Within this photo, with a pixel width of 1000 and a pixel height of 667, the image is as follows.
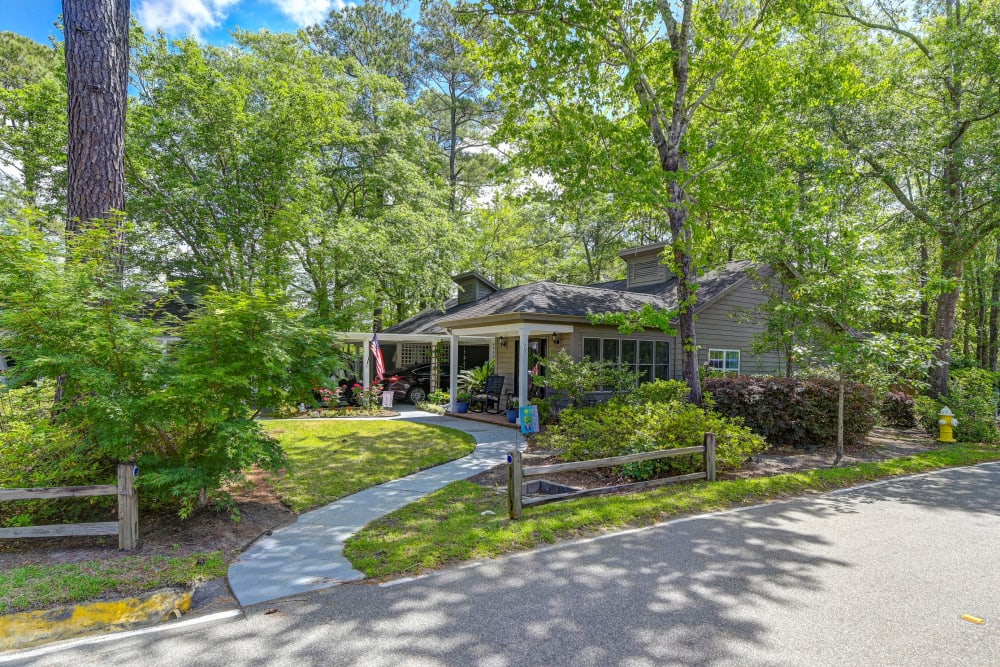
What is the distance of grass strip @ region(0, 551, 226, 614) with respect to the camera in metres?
3.79

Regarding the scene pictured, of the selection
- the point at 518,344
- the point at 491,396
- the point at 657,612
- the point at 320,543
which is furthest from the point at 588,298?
the point at 657,612

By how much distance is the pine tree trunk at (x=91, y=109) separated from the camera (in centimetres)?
618

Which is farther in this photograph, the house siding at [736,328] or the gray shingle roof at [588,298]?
the house siding at [736,328]

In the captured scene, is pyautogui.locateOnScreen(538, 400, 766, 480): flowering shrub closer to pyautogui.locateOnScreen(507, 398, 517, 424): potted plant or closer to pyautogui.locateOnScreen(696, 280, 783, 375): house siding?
pyautogui.locateOnScreen(507, 398, 517, 424): potted plant

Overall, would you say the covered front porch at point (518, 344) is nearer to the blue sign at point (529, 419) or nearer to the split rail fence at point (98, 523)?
the blue sign at point (529, 419)

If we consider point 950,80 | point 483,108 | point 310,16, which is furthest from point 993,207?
point 310,16

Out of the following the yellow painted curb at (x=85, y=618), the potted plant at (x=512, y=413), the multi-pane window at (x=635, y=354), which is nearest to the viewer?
the yellow painted curb at (x=85, y=618)

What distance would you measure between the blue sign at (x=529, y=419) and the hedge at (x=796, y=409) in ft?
12.8

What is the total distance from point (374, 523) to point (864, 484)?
728 centimetres

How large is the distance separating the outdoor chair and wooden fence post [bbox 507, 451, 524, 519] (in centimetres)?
989

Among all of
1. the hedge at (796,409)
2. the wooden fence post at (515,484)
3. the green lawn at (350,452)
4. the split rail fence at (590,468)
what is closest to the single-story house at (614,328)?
the green lawn at (350,452)

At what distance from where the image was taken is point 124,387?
498cm

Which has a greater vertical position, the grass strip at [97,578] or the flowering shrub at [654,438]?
the flowering shrub at [654,438]

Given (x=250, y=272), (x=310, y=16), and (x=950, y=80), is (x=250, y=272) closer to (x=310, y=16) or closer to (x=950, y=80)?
(x=950, y=80)
